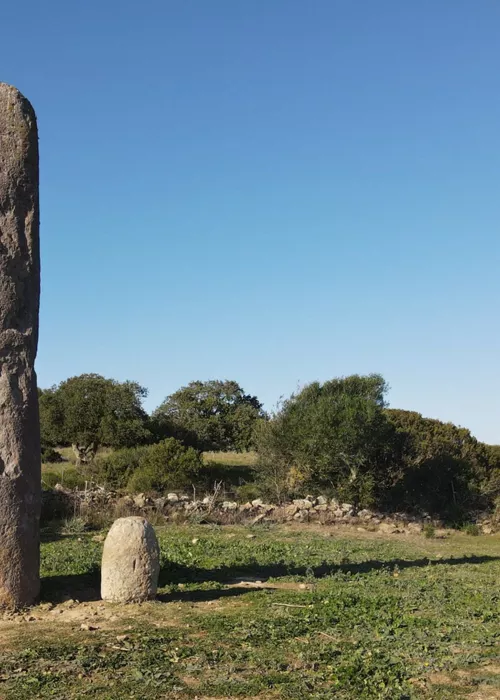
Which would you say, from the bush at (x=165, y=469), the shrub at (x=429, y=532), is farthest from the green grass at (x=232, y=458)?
the shrub at (x=429, y=532)

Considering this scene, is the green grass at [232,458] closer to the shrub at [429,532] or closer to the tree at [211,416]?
the tree at [211,416]

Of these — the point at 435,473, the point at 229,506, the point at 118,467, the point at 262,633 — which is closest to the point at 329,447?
the point at 229,506

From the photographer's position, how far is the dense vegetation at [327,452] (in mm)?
23422

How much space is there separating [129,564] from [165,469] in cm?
1579

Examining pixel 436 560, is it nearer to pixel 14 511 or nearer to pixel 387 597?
pixel 387 597

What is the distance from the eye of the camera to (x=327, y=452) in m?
23.2

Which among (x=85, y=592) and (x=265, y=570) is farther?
(x=265, y=570)

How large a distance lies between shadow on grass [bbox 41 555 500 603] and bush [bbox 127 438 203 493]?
1176 cm

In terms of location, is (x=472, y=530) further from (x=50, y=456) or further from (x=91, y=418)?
(x=50, y=456)

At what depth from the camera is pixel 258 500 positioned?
2236cm

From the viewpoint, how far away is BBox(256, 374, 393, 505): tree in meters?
23.1

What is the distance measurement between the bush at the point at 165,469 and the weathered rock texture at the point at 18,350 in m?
14.6

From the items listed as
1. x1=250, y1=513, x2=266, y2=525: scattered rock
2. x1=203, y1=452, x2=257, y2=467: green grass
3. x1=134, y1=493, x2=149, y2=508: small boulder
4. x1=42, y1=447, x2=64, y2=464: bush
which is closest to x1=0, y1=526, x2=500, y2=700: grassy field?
x1=250, y1=513, x2=266, y2=525: scattered rock

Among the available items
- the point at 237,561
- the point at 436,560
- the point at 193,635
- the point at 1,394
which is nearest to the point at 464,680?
the point at 193,635
